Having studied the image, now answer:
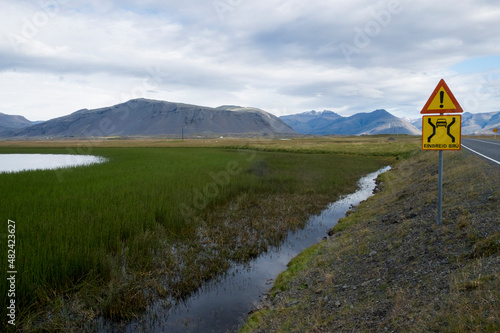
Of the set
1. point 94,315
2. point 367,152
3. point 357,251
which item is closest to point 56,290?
point 94,315

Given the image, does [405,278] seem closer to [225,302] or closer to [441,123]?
[441,123]

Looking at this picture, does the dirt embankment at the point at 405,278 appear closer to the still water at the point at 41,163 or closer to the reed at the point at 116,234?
the reed at the point at 116,234

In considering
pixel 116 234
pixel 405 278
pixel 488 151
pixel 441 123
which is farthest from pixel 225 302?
pixel 488 151

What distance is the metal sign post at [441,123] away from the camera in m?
6.99

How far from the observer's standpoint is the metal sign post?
275 inches

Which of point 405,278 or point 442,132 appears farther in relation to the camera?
point 442,132

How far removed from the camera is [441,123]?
281 inches

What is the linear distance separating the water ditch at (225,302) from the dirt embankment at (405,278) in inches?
21.5

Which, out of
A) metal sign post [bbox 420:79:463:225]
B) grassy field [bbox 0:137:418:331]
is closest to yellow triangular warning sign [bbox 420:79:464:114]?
metal sign post [bbox 420:79:463:225]

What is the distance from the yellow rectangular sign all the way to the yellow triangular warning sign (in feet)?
0.62

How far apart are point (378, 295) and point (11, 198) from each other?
13.2m

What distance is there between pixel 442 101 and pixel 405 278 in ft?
13.8

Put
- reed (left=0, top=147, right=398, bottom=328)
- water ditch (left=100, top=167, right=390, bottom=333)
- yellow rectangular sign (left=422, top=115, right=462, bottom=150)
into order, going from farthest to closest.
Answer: yellow rectangular sign (left=422, top=115, right=462, bottom=150) < reed (left=0, top=147, right=398, bottom=328) < water ditch (left=100, top=167, right=390, bottom=333)

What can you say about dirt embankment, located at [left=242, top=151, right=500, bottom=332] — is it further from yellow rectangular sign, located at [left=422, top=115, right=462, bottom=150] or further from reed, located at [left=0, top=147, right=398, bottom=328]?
reed, located at [left=0, top=147, right=398, bottom=328]
